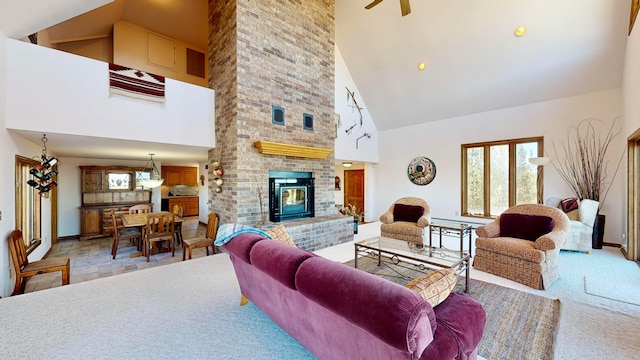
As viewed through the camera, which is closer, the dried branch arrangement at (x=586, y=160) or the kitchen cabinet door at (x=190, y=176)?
the dried branch arrangement at (x=586, y=160)

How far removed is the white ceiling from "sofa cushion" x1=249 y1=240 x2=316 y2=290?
3.86 m

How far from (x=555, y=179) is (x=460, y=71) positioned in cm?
310

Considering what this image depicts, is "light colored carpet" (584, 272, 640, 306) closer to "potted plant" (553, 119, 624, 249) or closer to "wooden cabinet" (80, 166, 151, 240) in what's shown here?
"potted plant" (553, 119, 624, 249)

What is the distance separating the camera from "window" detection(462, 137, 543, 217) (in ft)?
19.1

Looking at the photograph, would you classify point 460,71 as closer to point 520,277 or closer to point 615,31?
point 615,31

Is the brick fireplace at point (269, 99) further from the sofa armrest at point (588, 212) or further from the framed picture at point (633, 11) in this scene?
the framed picture at point (633, 11)

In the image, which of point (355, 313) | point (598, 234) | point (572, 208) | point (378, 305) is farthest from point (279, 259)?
point (598, 234)

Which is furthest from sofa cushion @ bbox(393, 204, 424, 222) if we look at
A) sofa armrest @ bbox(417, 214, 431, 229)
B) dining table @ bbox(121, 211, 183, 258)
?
dining table @ bbox(121, 211, 183, 258)

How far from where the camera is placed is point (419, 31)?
17.3 feet

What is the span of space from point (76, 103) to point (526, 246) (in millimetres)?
6162

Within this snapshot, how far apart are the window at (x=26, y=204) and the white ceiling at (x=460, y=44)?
0.48m

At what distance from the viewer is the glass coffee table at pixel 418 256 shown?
2.86 meters

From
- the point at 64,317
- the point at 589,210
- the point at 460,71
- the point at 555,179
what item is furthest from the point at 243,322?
the point at 555,179

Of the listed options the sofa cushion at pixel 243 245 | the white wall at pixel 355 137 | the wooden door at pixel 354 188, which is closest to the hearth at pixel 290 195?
the white wall at pixel 355 137
